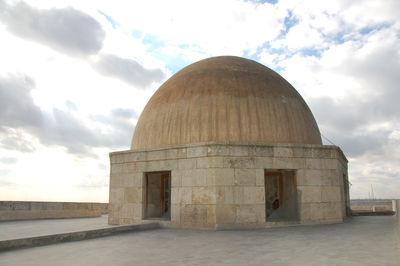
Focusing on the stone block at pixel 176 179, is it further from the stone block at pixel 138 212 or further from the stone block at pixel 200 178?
the stone block at pixel 138 212

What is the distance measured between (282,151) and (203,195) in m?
3.35

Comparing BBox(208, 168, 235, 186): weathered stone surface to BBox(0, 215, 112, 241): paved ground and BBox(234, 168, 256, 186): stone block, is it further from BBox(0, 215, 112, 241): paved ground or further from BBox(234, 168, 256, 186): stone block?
BBox(0, 215, 112, 241): paved ground

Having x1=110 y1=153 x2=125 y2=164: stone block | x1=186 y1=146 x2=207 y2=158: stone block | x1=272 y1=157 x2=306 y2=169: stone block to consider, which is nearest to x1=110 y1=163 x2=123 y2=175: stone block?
x1=110 y1=153 x2=125 y2=164: stone block

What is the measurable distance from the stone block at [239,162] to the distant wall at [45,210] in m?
12.9

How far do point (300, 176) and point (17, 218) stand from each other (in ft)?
49.1

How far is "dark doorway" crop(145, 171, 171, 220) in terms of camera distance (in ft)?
47.3

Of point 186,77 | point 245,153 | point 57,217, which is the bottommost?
point 57,217

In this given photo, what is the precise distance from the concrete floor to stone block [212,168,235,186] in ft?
7.61

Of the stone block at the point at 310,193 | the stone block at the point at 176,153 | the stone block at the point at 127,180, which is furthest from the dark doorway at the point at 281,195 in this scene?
the stone block at the point at 127,180

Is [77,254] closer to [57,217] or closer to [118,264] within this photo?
[118,264]

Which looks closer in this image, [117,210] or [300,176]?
[300,176]

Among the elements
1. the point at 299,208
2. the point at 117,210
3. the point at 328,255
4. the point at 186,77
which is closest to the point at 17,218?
the point at 117,210

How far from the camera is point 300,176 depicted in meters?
12.6

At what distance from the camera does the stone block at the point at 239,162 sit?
11847mm
